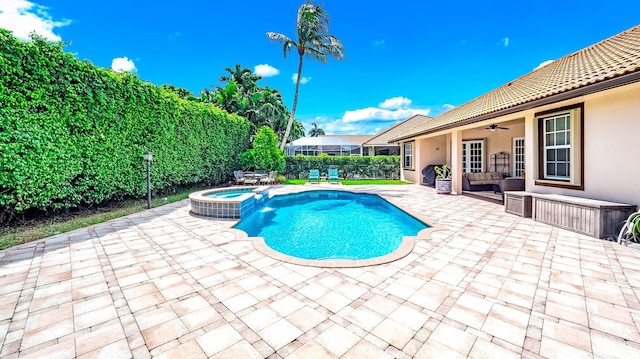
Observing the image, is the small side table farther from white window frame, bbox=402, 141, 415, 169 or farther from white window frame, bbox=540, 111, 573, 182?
white window frame, bbox=402, 141, 415, 169

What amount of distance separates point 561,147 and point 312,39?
58.5ft

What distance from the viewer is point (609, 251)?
502cm

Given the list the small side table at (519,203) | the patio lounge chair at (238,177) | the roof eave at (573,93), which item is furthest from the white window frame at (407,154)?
the patio lounge chair at (238,177)

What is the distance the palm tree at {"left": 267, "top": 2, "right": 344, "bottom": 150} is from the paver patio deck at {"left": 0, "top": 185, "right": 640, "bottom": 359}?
18819mm

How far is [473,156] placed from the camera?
15.8 meters

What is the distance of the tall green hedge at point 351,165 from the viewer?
22984 millimetres

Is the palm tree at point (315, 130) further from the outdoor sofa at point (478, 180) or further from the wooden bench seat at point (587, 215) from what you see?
the wooden bench seat at point (587, 215)

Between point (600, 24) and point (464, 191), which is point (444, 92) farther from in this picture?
point (464, 191)

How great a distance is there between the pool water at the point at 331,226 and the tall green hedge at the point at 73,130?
5.03 metres

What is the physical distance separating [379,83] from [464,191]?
71.6 ft

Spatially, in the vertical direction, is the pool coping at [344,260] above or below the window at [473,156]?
below

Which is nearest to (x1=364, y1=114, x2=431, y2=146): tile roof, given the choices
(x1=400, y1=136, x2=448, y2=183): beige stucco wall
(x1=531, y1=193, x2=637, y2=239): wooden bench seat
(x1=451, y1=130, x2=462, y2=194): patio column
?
(x1=400, y1=136, x2=448, y2=183): beige stucco wall

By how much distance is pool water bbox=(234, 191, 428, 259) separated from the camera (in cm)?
635

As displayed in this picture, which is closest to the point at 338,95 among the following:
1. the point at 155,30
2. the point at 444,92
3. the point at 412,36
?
the point at 444,92
